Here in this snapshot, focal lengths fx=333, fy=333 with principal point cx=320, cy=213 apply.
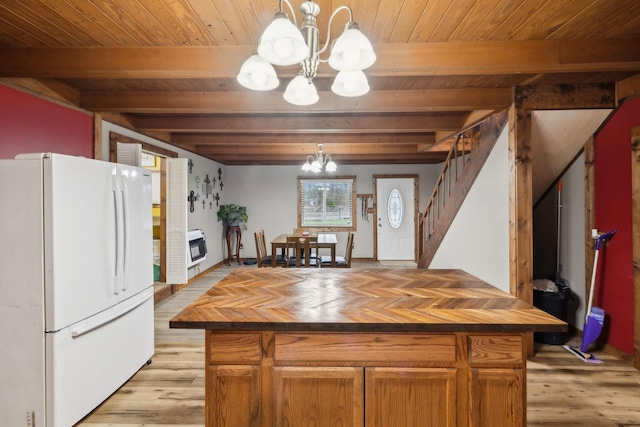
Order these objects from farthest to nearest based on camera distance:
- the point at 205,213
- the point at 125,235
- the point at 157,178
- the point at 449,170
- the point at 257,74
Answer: the point at 205,213 → the point at 157,178 → the point at 449,170 → the point at 125,235 → the point at 257,74

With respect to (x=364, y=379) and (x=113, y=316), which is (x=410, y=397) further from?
(x=113, y=316)

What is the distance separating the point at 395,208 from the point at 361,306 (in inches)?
250

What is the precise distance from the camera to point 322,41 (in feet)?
6.91

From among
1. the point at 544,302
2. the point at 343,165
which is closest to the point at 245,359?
the point at 544,302

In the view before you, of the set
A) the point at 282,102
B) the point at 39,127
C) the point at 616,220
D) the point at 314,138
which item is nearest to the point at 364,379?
the point at 282,102

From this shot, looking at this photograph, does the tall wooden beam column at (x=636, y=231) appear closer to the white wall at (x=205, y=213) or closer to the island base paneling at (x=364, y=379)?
the island base paneling at (x=364, y=379)

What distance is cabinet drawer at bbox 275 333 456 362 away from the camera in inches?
59.4

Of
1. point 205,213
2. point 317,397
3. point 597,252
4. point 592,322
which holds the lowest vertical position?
point 592,322

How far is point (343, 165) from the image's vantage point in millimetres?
7746

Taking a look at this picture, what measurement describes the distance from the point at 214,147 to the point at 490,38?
468 centimetres

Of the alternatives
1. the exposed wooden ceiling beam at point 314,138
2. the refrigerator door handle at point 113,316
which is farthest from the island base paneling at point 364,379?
the exposed wooden ceiling beam at point 314,138

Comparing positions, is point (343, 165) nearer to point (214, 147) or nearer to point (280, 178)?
point (280, 178)

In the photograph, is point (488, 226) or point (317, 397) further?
point (488, 226)

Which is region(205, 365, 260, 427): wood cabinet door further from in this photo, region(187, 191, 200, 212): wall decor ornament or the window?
the window
